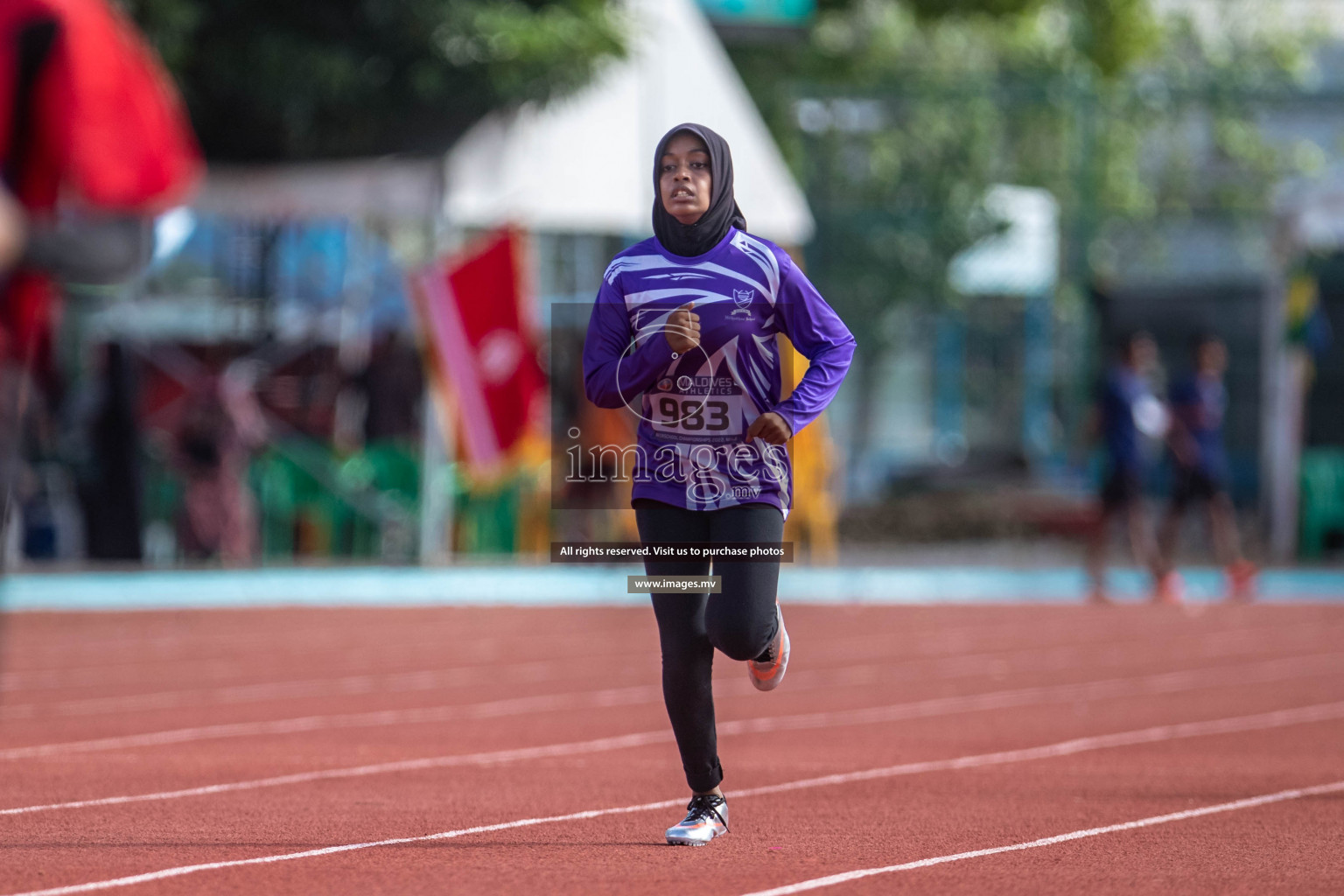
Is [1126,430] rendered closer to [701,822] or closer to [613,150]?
[613,150]

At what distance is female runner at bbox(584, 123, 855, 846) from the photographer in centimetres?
609

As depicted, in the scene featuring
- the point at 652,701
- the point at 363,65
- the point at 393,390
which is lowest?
the point at 652,701

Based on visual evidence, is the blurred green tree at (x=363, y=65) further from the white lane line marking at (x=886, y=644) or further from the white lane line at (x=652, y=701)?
the white lane line at (x=652, y=701)

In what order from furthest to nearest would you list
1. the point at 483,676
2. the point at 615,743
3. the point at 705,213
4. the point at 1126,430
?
the point at 1126,430 < the point at 483,676 < the point at 615,743 < the point at 705,213

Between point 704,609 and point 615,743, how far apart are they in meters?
3.46

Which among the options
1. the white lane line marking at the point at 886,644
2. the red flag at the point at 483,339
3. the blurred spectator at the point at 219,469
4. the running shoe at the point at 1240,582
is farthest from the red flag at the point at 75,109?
the blurred spectator at the point at 219,469

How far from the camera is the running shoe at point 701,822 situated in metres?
6.41

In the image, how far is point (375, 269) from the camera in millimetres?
21969

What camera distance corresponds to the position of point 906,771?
27.9ft

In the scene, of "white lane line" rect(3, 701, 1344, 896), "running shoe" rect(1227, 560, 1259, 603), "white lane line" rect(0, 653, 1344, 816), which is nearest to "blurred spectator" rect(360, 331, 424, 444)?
"running shoe" rect(1227, 560, 1259, 603)

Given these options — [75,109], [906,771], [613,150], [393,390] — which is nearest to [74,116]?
[75,109]

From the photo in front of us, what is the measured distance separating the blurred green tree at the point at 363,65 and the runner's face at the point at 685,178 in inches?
587

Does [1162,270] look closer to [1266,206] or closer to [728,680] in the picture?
[1266,206]

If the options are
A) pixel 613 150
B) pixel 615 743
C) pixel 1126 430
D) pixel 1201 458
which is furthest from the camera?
pixel 613 150
